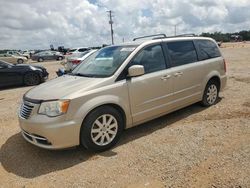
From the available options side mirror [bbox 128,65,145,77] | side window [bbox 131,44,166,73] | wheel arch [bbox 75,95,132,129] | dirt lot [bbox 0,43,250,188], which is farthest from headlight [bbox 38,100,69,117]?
side window [bbox 131,44,166,73]

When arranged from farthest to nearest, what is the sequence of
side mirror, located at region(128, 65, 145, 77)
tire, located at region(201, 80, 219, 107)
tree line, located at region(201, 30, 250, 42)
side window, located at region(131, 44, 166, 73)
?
Answer: tree line, located at region(201, 30, 250, 42) → tire, located at region(201, 80, 219, 107) → side window, located at region(131, 44, 166, 73) → side mirror, located at region(128, 65, 145, 77)

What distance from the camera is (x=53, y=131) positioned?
13.1 feet

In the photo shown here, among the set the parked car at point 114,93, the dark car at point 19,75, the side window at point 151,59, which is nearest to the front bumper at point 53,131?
the parked car at point 114,93

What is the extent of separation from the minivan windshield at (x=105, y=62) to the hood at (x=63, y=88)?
260 millimetres

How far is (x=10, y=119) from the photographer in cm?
659

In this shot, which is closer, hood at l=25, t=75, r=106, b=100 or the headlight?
the headlight

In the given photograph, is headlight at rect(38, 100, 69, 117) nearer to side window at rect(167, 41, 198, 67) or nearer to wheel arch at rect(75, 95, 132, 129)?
wheel arch at rect(75, 95, 132, 129)

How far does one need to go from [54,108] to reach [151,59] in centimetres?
207

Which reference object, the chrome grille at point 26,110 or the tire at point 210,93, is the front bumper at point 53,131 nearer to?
the chrome grille at point 26,110

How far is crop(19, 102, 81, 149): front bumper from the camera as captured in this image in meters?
3.99

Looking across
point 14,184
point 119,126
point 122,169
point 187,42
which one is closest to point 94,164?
point 122,169

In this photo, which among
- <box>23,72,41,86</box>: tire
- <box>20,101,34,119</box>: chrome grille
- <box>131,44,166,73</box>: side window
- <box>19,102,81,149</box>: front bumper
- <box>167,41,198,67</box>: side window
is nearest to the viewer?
<box>19,102,81,149</box>: front bumper

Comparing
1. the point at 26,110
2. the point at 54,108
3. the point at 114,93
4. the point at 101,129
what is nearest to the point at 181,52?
the point at 114,93

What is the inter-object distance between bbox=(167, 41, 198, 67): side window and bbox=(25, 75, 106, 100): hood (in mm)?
1771
